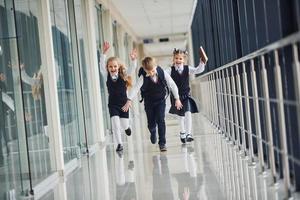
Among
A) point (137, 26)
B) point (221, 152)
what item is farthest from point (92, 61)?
point (137, 26)

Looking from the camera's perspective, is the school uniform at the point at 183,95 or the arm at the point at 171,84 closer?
the arm at the point at 171,84

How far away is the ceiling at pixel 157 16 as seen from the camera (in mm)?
14703

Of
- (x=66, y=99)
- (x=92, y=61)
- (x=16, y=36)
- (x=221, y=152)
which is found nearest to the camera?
(x=16, y=36)

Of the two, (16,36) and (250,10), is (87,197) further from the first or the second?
(250,10)

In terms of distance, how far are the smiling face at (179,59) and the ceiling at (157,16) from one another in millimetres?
Answer: 5775

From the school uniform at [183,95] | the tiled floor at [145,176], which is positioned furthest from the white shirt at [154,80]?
the tiled floor at [145,176]

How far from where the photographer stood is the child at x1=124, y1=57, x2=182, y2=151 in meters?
7.66

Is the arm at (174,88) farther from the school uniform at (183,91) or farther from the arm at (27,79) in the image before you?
the arm at (27,79)

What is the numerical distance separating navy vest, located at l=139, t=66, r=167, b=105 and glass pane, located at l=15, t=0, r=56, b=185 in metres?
1.79

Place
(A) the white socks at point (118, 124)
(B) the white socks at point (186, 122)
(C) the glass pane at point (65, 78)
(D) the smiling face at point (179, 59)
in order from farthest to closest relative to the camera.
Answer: (B) the white socks at point (186, 122) < (D) the smiling face at point (179, 59) < (A) the white socks at point (118, 124) < (C) the glass pane at point (65, 78)

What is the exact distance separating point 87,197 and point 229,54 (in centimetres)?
432

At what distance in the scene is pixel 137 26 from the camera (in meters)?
20.2

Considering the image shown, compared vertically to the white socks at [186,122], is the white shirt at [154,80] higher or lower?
higher

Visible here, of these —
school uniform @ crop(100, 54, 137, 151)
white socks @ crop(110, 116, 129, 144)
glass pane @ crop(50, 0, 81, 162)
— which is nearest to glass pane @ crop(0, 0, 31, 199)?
glass pane @ crop(50, 0, 81, 162)
